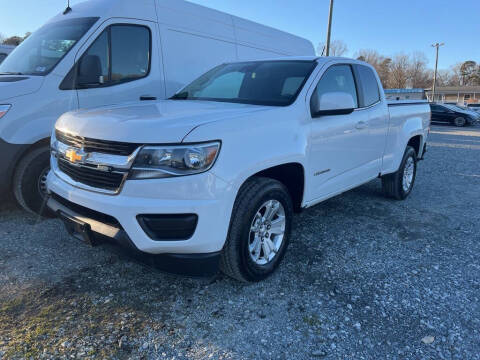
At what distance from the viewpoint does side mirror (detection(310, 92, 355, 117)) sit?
3234mm

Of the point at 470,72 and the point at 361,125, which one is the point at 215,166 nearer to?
the point at 361,125

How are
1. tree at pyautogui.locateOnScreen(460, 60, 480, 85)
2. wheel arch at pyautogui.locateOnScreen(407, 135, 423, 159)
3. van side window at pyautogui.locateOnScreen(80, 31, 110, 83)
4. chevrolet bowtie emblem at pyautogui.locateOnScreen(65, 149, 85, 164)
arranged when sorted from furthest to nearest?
1. tree at pyautogui.locateOnScreen(460, 60, 480, 85)
2. wheel arch at pyautogui.locateOnScreen(407, 135, 423, 159)
3. van side window at pyautogui.locateOnScreen(80, 31, 110, 83)
4. chevrolet bowtie emblem at pyautogui.locateOnScreen(65, 149, 85, 164)

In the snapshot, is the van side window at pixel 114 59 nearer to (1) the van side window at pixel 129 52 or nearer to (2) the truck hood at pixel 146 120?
(1) the van side window at pixel 129 52

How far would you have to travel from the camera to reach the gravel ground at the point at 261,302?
2305mm

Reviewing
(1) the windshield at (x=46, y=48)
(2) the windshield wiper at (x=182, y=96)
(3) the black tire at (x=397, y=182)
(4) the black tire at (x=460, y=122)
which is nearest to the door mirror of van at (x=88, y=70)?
(1) the windshield at (x=46, y=48)

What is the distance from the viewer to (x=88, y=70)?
13.9 feet

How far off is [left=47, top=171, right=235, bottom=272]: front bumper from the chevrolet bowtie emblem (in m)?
0.29

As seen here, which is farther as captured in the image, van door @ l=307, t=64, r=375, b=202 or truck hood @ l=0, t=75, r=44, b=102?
truck hood @ l=0, t=75, r=44, b=102

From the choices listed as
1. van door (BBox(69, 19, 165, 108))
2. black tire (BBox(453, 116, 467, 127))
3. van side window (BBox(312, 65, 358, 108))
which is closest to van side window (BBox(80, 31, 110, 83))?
van door (BBox(69, 19, 165, 108))

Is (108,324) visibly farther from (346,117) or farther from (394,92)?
(394,92)

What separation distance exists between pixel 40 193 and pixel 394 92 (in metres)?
36.7

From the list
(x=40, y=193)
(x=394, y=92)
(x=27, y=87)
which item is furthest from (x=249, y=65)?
(x=394, y=92)

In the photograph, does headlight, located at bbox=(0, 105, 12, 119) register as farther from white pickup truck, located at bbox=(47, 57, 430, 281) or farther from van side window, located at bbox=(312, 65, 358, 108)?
van side window, located at bbox=(312, 65, 358, 108)

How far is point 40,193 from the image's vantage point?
410 cm
